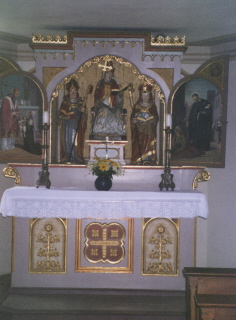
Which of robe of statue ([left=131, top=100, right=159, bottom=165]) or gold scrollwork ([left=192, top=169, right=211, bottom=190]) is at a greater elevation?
robe of statue ([left=131, top=100, right=159, bottom=165])

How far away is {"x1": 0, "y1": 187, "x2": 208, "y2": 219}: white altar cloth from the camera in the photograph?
5113 mm

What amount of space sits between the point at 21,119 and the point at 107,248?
7.11 feet

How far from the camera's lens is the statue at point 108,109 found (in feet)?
19.7

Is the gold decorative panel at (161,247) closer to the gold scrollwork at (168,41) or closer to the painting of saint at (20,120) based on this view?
the painting of saint at (20,120)

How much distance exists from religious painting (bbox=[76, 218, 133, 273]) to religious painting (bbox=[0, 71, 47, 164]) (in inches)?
49.6

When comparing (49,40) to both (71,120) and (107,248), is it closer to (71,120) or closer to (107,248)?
(71,120)

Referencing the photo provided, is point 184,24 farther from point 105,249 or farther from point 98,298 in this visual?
point 98,298

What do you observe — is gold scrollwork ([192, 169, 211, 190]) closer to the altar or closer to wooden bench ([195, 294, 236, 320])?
the altar

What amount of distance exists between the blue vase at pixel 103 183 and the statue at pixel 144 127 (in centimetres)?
81

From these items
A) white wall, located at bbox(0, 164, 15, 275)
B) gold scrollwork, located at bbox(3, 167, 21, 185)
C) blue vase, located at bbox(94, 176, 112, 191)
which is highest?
gold scrollwork, located at bbox(3, 167, 21, 185)

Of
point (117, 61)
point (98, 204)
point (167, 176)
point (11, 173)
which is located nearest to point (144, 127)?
point (167, 176)

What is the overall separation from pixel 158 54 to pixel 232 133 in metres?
1.74

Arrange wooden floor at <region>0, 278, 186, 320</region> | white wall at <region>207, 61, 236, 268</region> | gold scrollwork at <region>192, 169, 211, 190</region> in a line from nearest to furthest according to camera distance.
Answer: wooden floor at <region>0, 278, 186, 320</region> → gold scrollwork at <region>192, 169, 211, 190</region> → white wall at <region>207, 61, 236, 268</region>

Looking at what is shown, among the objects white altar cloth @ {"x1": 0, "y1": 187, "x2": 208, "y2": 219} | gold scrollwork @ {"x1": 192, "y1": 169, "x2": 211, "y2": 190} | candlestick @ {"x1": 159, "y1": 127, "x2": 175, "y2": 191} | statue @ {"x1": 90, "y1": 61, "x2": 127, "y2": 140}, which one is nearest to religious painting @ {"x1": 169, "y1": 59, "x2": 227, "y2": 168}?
gold scrollwork @ {"x1": 192, "y1": 169, "x2": 211, "y2": 190}
